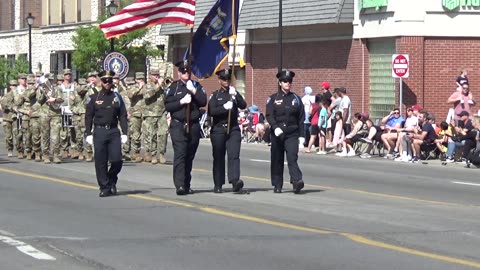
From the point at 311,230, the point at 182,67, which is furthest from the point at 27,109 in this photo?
the point at 311,230

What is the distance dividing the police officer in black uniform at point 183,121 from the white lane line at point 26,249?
180 inches

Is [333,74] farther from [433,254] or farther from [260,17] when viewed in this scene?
[433,254]

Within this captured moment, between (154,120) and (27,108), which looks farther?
(27,108)

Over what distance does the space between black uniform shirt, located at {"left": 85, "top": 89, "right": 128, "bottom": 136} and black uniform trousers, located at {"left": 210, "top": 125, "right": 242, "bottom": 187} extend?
1406 mm

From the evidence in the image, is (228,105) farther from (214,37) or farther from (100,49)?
(100,49)

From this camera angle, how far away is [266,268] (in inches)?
424

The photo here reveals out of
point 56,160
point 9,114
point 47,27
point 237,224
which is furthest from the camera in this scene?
point 47,27

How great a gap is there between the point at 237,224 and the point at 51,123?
1133cm

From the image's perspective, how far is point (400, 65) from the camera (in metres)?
31.3

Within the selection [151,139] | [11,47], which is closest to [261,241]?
[151,139]

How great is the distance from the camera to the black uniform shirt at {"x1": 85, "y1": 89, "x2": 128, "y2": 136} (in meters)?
17.2

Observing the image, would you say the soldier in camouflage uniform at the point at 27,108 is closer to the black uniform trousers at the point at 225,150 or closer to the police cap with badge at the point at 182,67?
the police cap with badge at the point at 182,67

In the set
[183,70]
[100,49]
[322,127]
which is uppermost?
[100,49]

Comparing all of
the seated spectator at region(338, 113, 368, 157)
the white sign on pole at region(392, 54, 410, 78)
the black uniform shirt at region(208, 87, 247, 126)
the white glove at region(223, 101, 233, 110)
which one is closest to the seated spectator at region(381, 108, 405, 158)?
the seated spectator at region(338, 113, 368, 157)
